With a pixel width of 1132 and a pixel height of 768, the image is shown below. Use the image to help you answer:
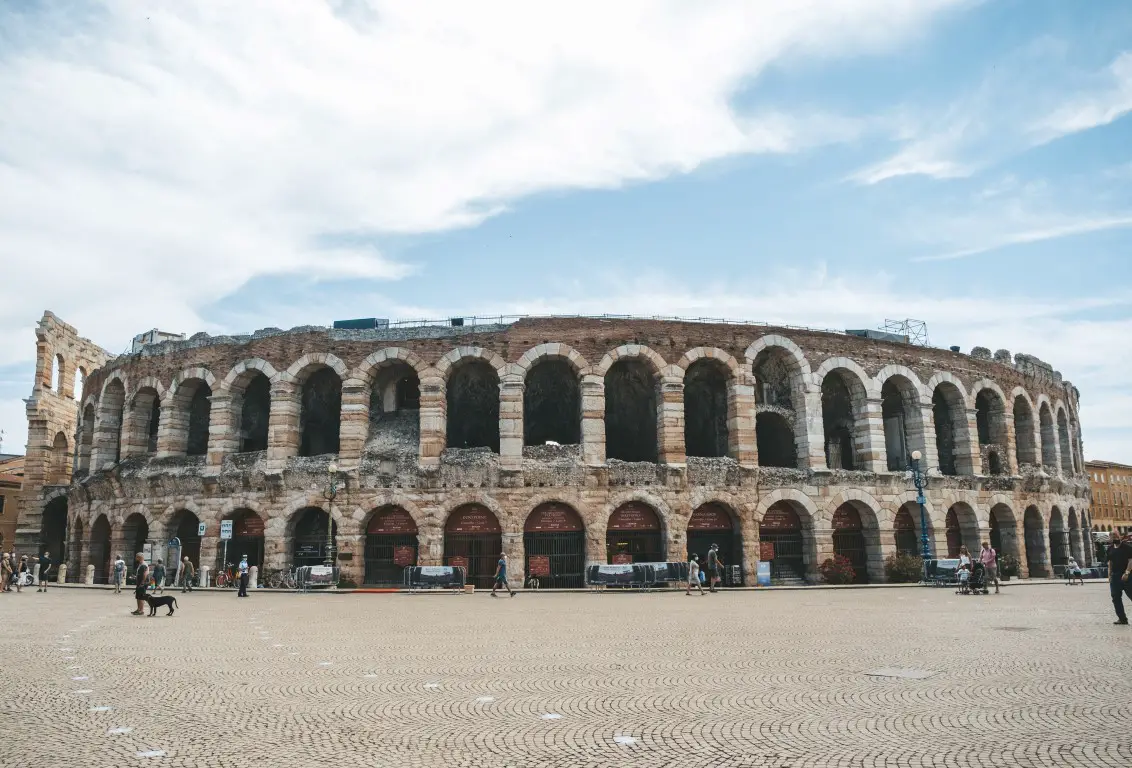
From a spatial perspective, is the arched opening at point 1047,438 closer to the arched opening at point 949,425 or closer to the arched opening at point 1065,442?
the arched opening at point 1065,442

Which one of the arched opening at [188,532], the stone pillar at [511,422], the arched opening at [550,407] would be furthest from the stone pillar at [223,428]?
the arched opening at [550,407]

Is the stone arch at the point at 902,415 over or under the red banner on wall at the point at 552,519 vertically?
over

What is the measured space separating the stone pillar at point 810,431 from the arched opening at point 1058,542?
14.8 m

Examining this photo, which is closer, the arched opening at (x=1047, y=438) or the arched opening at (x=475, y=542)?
the arched opening at (x=475, y=542)

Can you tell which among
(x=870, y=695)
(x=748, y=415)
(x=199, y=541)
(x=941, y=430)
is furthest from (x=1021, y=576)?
(x=199, y=541)

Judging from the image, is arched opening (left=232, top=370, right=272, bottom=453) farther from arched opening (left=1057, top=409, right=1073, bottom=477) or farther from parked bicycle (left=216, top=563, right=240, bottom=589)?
arched opening (left=1057, top=409, right=1073, bottom=477)

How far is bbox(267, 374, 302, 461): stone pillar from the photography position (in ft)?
95.6

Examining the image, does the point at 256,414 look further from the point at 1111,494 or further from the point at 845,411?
the point at 1111,494

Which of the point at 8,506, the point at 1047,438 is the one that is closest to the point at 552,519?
the point at 1047,438

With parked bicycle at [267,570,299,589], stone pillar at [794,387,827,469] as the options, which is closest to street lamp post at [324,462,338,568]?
parked bicycle at [267,570,299,589]

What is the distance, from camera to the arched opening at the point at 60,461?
1709 inches

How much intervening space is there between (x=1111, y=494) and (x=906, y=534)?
7126 centimetres

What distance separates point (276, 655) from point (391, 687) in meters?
3.33

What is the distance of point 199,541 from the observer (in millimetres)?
30984
